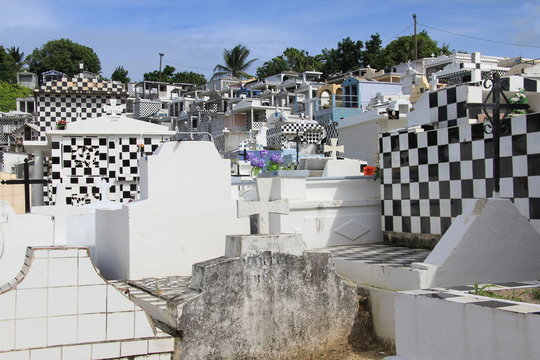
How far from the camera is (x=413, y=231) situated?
1130 centimetres

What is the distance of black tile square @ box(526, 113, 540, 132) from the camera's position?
885cm

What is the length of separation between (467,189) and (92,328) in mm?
6279

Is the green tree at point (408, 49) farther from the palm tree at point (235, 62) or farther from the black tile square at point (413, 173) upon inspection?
the black tile square at point (413, 173)

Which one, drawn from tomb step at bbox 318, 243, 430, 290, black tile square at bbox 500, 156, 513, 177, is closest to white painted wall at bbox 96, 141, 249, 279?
tomb step at bbox 318, 243, 430, 290

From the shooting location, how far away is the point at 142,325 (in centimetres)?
728

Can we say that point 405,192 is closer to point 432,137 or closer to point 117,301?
point 432,137

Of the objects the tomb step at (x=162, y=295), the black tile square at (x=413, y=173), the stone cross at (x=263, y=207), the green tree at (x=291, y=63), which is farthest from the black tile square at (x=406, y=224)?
the green tree at (x=291, y=63)

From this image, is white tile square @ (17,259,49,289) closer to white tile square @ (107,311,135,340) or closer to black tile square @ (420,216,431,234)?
white tile square @ (107,311,135,340)

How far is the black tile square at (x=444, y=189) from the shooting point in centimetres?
1049

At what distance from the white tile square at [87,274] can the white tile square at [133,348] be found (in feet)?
2.55

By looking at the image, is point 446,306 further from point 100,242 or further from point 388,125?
point 388,125

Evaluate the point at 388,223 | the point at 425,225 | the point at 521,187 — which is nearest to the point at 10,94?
the point at 388,223

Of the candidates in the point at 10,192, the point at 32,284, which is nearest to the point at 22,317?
the point at 32,284

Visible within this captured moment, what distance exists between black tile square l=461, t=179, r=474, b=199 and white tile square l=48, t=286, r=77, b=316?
634cm
